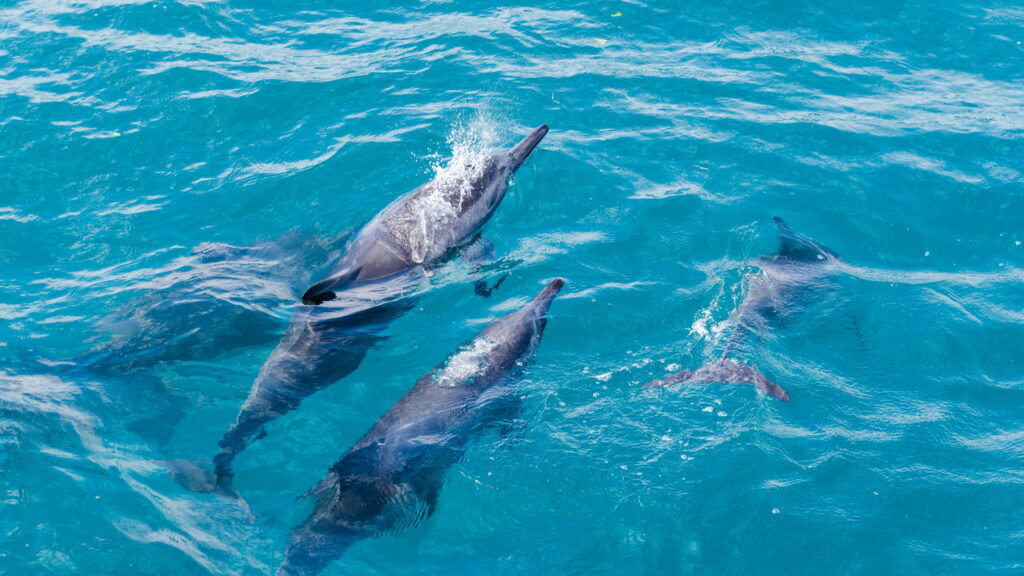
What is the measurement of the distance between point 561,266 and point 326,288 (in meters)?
3.77

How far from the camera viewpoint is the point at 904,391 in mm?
11164

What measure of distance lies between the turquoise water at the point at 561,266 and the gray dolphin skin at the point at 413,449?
20 cm

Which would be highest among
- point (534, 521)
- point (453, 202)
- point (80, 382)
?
point (453, 202)

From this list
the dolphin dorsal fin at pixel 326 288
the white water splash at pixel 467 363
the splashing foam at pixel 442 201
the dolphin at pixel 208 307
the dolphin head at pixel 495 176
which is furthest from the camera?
the dolphin head at pixel 495 176

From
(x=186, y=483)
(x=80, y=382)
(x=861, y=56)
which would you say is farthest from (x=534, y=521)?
(x=861, y=56)

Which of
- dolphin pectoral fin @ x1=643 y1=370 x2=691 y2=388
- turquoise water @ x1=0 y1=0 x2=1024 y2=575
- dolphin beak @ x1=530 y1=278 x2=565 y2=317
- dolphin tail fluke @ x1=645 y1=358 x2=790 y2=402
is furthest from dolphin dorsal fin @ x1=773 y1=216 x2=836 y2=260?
dolphin beak @ x1=530 y1=278 x2=565 y2=317

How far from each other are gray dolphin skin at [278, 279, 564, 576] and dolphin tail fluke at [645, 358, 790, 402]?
6.42 ft

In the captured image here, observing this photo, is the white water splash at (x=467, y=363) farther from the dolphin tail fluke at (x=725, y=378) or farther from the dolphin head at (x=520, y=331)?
the dolphin tail fluke at (x=725, y=378)

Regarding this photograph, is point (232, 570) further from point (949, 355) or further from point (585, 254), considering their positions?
point (949, 355)

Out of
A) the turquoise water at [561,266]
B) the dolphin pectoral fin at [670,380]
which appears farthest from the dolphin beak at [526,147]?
the dolphin pectoral fin at [670,380]

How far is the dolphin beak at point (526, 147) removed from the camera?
15.0 meters

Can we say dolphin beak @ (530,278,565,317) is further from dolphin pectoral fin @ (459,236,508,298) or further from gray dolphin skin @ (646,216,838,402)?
gray dolphin skin @ (646,216,838,402)

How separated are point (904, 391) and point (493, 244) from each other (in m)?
6.60

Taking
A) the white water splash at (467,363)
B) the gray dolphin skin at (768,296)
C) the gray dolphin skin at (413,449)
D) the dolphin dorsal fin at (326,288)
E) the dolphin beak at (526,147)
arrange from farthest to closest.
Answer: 1. the dolphin beak at (526,147)
2. the dolphin dorsal fin at (326,288)
3. the gray dolphin skin at (768,296)
4. the white water splash at (467,363)
5. the gray dolphin skin at (413,449)
